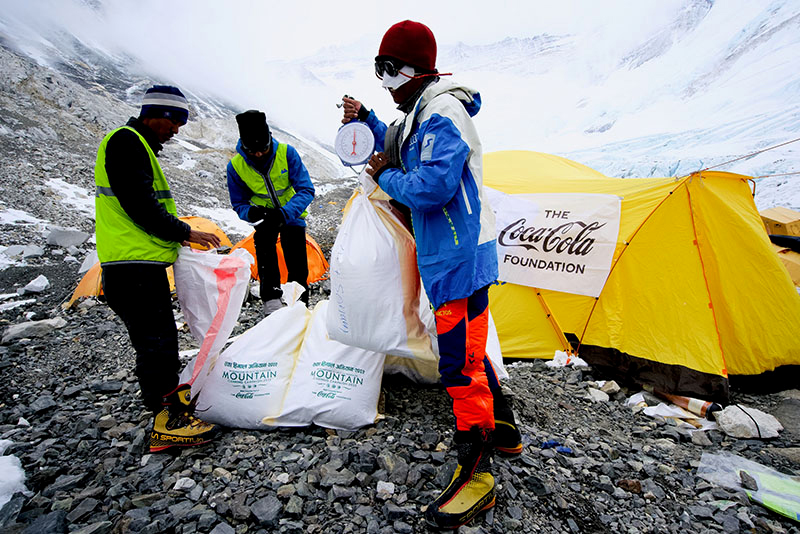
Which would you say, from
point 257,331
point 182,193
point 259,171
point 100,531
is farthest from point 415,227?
point 182,193

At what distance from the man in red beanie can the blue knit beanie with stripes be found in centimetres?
120

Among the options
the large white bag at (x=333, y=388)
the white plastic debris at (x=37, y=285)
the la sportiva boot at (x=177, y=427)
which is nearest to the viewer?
the la sportiva boot at (x=177, y=427)

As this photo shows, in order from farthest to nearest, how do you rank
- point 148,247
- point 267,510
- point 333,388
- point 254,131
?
point 254,131
point 333,388
point 148,247
point 267,510

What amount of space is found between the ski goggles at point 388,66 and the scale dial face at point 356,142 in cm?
33

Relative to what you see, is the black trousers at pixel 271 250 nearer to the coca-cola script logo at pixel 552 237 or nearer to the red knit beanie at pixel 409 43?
the coca-cola script logo at pixel 552 237

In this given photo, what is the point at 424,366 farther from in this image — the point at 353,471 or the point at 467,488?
the point at 467,488

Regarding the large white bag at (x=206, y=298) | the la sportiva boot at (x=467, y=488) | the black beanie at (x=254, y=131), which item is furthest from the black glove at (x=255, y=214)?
the la sportiva boot at (x=467, y=488)

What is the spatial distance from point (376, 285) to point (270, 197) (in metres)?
2.31

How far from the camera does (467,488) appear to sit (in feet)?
5.75

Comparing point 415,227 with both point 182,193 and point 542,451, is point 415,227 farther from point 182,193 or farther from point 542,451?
point 182,193

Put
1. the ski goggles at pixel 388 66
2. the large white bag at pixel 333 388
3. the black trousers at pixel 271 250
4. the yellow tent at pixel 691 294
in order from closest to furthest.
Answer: the ski goggles at pixel 388 66 < the large white bag at pixel 333 388 < the yellow tent at pixel 691 294 < the black trousers at pixel 271 250

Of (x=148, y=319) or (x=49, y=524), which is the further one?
(x=148, y=319)

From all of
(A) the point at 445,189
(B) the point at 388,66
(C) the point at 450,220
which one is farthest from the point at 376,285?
(B) the point at 388,66

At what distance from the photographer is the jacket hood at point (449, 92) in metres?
1.74
